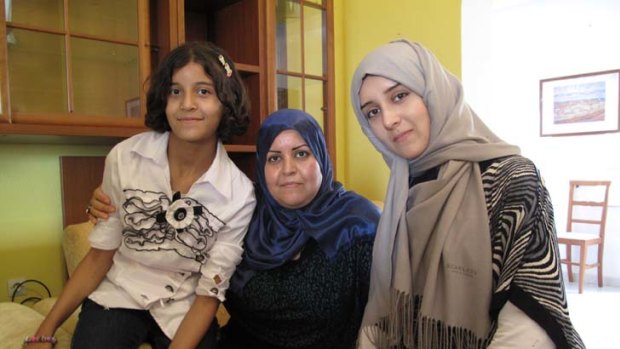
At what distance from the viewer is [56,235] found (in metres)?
1.88

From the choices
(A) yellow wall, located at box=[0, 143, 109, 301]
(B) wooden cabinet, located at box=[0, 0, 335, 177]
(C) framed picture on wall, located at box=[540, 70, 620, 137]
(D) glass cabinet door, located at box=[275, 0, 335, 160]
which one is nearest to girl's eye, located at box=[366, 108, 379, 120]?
(B) wooden cabinet, located at box=[0, 0, 335, 177]

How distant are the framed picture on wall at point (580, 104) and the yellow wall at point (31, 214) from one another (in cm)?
441

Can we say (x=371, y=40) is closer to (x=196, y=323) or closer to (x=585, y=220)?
(x=196, y=323)

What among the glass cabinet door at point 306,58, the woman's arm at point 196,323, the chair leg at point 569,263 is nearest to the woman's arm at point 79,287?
the woman's arm at point 196,323

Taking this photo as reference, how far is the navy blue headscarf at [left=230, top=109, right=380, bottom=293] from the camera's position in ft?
4.04

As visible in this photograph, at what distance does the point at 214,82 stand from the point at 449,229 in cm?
71

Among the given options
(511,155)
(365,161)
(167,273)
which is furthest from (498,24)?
(167,273)

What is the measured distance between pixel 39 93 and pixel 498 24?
174 inches

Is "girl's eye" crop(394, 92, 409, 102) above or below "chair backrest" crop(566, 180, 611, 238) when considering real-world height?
above

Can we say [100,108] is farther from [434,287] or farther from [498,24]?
[498,24]

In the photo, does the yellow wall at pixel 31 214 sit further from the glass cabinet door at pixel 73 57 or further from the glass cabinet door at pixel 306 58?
the glass cabinet door at pixel 306 58

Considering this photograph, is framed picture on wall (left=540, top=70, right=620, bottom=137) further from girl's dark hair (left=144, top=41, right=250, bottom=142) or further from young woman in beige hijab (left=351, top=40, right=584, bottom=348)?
girl's dark hair (left=144, top=41, right=250, bottom=142)

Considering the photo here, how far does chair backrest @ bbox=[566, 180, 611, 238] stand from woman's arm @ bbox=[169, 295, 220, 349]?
407cm

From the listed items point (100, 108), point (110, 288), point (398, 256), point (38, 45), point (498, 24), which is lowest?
point (110, 288)
